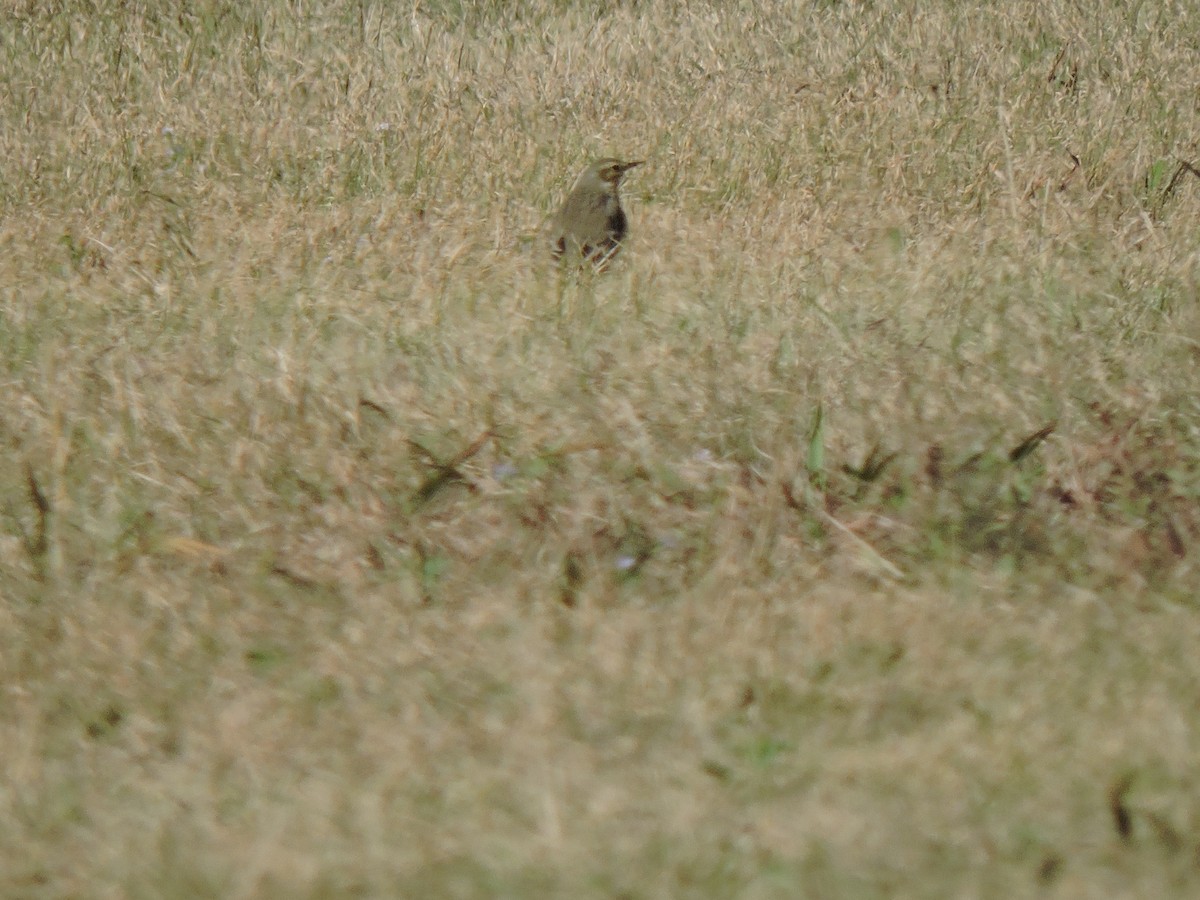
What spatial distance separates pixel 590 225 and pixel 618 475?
5.09 feet

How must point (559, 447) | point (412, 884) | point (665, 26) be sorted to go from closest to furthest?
point (412, 884) → point (559, 447) → point (665, 26)

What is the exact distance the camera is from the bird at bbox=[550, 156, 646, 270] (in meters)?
4.99

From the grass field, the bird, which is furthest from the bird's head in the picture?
the grass field

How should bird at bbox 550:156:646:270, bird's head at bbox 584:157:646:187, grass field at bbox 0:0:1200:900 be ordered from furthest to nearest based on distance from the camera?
bird's head at bbox 584:157:646:187 → bird at bbox 550:156:646:270 → grass field at bbox 0:0:1200:900

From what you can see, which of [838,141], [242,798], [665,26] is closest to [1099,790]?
[242,798]

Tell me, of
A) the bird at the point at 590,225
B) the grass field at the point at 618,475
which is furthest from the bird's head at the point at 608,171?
the grass field at the point at 618,475

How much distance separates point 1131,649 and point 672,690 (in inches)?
31.1

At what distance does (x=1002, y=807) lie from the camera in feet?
8.09

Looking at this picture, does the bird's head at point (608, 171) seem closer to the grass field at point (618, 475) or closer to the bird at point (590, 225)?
the bird at point (590, 225)

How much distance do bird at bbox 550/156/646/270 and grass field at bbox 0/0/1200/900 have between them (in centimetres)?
13

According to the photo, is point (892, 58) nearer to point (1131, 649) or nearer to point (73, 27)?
point (73, 27)

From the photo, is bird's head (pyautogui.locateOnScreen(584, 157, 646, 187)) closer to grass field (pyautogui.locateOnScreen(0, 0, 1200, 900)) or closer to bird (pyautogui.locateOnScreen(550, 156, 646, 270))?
bird (pyautogui.locateOnScreen(550, 156, 646, 270))

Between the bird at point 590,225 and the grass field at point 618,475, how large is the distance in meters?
0.13

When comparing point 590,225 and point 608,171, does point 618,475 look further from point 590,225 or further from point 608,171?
point 608,171
